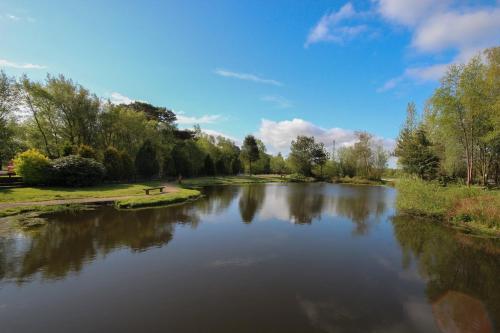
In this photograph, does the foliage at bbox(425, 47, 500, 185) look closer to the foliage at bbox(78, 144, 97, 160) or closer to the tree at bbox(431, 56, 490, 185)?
the tree at bbox(431, 56, 490, 185)

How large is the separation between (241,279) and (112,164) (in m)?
33.1

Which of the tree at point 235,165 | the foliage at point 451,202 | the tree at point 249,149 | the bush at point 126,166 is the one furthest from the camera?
the tree at point 235,165

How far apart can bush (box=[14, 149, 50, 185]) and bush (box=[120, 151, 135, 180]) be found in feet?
33.9

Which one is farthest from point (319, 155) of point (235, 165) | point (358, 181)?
point (235, 165)

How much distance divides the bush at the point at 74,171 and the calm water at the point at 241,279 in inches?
574

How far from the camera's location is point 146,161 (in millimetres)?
42750

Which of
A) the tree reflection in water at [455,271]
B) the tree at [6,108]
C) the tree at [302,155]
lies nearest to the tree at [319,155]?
the tree at [302,155]

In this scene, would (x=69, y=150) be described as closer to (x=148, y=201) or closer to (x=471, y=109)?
(x=148, y=201)

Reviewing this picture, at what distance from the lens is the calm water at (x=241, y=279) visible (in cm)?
670

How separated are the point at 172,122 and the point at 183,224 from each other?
1824 inches

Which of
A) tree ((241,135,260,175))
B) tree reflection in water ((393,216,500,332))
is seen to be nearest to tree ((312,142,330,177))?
tree ((241,135,260,175))

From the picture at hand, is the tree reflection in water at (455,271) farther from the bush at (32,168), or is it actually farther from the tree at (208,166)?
the tree at (208,166)

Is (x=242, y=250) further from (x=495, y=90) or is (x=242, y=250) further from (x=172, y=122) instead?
(x=172, y=122)

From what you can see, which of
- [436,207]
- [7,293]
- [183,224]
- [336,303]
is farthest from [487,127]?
[7,293]
